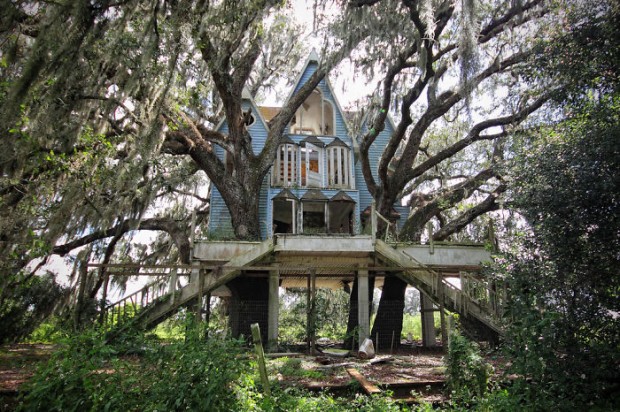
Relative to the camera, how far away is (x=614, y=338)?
600cm

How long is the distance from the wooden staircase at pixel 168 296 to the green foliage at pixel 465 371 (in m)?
6.67

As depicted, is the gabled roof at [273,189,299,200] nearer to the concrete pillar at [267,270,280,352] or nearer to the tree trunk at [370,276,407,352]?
the concrete pillar at [267,270,280,352]

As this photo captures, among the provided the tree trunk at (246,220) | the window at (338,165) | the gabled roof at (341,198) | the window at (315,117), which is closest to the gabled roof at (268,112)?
the window at (315,117)

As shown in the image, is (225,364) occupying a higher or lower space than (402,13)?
lower

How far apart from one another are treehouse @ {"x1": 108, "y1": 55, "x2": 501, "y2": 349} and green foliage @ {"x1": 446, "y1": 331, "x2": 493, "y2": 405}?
3.68 m

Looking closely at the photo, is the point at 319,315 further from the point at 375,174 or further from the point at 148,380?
the point at 148,380

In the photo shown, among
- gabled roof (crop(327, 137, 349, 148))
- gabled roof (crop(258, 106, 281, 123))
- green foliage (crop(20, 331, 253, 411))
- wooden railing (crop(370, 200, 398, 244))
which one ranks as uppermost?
gabled roof (crop(258, 106, 281, 123))

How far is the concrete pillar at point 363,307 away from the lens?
13.6 metres

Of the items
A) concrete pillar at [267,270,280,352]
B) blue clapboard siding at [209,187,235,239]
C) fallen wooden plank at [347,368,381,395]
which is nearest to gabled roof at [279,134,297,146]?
blue clapboard siding at [209,187,235,239]

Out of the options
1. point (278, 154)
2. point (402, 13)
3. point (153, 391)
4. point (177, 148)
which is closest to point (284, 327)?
point (278, 154)

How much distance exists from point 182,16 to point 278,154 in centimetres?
811

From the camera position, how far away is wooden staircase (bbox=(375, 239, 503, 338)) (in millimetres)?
12094

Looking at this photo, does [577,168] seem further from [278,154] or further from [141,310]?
[278,154]

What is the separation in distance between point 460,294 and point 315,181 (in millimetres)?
8345
